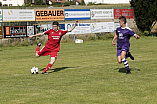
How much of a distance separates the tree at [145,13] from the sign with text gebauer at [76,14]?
260 inches

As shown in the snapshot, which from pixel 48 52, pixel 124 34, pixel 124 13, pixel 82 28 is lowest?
pixel 48 52

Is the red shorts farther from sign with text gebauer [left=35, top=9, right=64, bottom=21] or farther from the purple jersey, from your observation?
sign with text gebauer [left=35, top=9, right=64, bottom=21]

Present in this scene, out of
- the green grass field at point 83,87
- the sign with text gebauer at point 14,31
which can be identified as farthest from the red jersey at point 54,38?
the sign with text gebauer at point 14,31

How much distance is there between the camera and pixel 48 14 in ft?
99.2

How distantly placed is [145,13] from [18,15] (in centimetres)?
1428

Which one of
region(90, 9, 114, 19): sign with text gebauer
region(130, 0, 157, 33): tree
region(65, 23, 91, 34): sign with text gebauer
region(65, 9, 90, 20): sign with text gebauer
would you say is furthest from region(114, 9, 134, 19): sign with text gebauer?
region(65, 23, 91, 34): sign with text gebauer

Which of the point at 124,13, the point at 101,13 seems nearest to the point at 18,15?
the point at 101,13

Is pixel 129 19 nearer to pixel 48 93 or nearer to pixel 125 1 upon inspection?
pixel 48 93

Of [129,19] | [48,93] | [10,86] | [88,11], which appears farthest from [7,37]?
[48,93]

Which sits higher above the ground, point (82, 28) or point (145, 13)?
point (145, 13)

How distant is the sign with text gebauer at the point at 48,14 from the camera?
97.3 feet

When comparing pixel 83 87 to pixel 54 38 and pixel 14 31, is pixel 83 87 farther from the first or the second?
pixel 14 31

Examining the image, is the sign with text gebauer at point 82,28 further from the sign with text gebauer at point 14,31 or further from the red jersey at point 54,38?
the red jersey at point 54,38

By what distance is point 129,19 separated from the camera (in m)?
36.5
